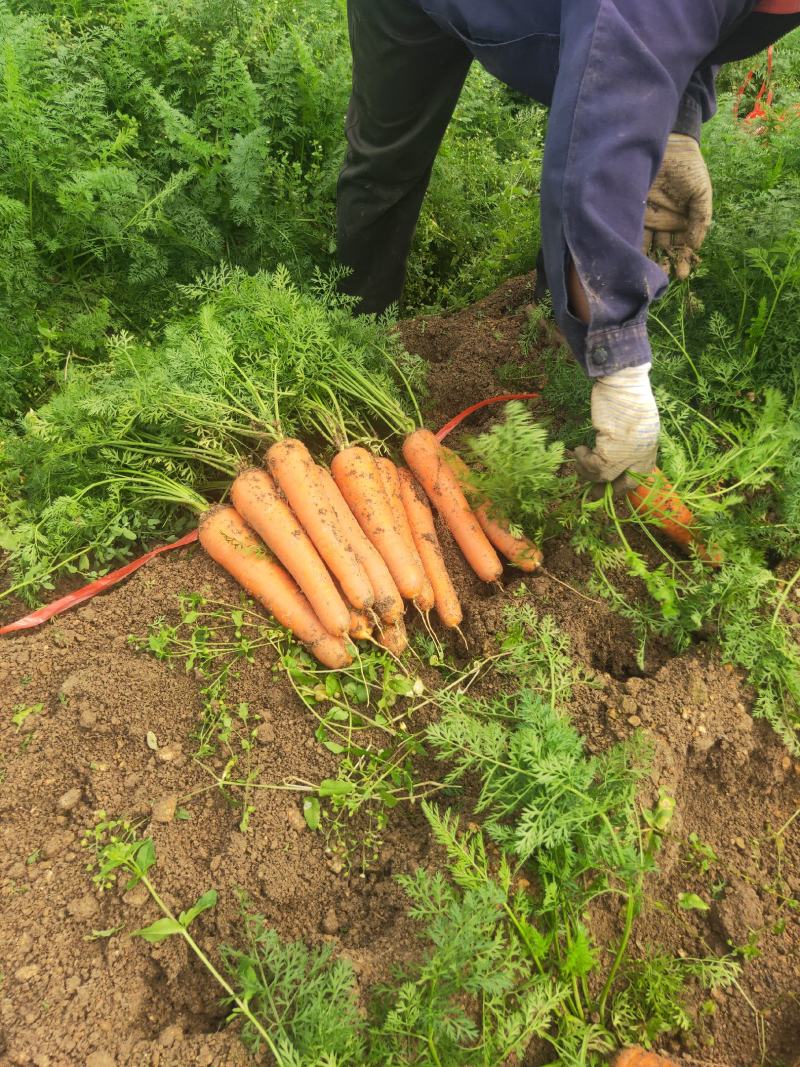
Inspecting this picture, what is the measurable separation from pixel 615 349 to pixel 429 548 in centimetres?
106

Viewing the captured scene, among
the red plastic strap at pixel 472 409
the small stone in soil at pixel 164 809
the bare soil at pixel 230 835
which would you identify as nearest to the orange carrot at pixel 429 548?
the bare soil at pixel 230 835

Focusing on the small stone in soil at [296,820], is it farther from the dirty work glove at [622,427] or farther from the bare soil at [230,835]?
the dirty work glove at [622,427]

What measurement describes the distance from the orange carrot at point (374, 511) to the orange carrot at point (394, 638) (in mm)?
125

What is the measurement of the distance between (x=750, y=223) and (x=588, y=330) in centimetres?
114

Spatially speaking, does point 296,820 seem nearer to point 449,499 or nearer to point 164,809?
point 164,809

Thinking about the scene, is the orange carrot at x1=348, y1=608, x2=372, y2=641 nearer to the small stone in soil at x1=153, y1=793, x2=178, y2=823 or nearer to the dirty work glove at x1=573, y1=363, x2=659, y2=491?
the small stone in soil at x1=153, y1=793, x2=178, y2=823

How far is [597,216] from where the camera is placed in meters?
1.93

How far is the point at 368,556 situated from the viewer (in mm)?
2719

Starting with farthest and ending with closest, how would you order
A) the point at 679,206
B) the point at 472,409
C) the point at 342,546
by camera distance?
the point at 472,409
the point at 679,206
the point at 342,546

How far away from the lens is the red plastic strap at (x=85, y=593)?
2.69 m

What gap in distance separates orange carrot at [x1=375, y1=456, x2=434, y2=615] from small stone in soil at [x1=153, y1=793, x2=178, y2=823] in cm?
106

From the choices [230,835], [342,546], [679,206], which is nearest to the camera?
[230,835]

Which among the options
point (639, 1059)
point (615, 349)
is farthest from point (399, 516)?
point (639, 1059)

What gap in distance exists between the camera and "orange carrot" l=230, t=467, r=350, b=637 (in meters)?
2.58
